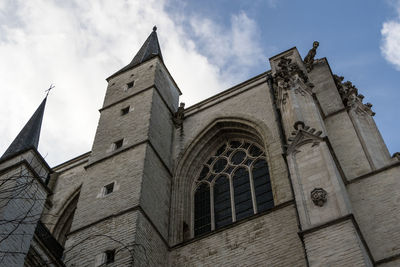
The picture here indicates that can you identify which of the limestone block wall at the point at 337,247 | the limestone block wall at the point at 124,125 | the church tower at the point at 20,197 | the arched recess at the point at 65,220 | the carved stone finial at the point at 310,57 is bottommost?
the limestone block wall at the point at 337,247

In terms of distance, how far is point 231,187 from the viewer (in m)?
12.6

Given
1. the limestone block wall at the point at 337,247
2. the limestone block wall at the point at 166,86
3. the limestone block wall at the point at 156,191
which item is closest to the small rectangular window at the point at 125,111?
the limestone block wall at the point at 166,86

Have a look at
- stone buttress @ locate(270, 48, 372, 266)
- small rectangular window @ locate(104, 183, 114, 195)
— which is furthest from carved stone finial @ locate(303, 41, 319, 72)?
small rectangular window @ locate(104, 183, 114, 195)

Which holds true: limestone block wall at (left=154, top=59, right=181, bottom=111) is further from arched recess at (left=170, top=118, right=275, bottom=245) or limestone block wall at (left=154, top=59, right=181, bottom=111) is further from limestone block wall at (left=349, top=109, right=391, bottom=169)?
limestone block wall at (left=349, top=109, right=391, bottom=169)

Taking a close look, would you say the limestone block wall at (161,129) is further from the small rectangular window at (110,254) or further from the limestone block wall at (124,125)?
the small rectangular window at (110,254)

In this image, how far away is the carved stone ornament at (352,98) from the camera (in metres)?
12.4

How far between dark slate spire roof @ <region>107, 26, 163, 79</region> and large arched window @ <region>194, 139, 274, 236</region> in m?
4.52

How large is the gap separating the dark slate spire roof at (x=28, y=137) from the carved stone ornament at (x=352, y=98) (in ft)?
22.0

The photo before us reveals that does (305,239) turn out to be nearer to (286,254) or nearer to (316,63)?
(286,254)

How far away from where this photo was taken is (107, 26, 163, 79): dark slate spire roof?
17.1m

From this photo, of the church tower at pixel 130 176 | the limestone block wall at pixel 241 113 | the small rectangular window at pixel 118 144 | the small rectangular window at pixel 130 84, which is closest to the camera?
the church tower at pixel 130 176

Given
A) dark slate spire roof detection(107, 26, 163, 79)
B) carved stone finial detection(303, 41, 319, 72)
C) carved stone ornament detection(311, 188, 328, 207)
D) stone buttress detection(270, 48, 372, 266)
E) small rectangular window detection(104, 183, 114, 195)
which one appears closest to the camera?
stone buttress detection(270, 48, 372, 266)

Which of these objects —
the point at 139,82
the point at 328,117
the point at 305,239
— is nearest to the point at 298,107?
the point at 328,117

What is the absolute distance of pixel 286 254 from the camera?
952 cm
